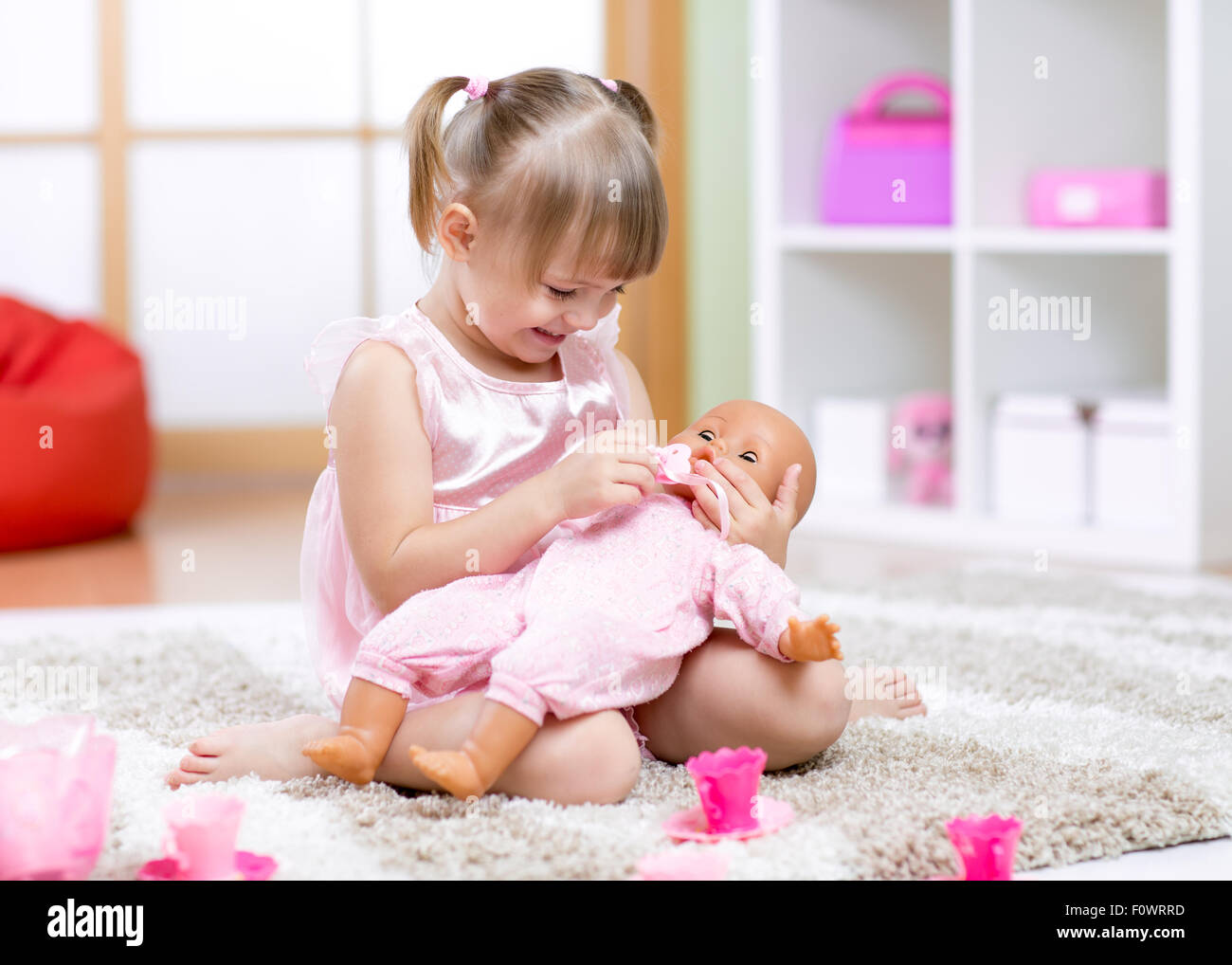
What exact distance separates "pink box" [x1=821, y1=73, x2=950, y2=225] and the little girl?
4.12ft

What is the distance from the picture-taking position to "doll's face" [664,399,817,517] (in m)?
1.15

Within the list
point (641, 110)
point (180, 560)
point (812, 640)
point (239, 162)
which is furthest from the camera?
point (239, 162)

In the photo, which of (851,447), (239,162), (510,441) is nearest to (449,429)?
(510,441)

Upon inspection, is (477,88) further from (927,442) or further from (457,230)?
(927,442)

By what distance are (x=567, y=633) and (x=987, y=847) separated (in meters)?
0.30

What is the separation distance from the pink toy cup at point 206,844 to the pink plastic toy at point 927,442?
171 cm

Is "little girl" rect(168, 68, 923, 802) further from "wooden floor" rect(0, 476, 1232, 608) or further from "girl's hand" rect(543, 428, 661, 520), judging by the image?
"wooden floor" rect(0, 476, 1232, 608)

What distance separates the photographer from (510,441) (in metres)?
1.21

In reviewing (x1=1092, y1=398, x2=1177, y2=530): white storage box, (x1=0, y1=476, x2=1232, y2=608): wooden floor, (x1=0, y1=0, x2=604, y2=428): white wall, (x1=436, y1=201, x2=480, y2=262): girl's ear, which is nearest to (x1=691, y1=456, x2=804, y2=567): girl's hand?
(x1=436, y1=201, x2=480, y2=262): girl's ear

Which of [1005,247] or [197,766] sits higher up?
[1005,247]

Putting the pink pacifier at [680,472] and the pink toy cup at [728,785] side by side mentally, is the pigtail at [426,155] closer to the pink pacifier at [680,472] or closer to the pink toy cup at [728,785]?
the pink pacifier at [680,472]

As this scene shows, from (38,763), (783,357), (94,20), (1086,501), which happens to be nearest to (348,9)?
(94,20)

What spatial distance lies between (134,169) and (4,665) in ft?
5.88

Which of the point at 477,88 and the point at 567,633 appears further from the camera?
the point at 477,88
